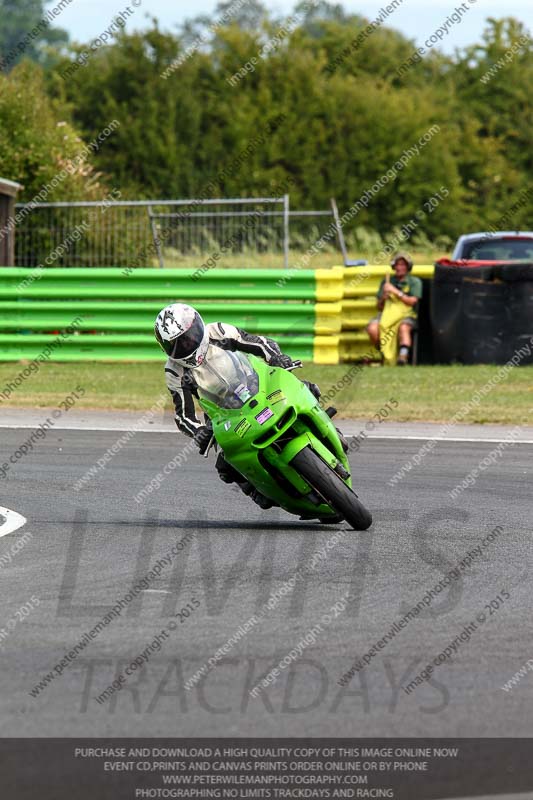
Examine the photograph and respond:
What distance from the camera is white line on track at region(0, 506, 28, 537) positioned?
8.18 meters

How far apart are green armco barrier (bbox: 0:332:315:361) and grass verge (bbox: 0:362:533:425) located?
13 centimetres

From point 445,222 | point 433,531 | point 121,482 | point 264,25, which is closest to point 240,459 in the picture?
point 433,531

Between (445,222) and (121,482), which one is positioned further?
(445,222)

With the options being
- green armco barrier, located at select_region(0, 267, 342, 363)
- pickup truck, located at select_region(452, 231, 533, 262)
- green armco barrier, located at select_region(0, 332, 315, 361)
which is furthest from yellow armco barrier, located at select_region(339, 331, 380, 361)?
pickup truck, located at select_region(452, 231, 533, 262)

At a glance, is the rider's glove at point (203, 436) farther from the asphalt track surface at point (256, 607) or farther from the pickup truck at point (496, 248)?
the pickup truck at point (496, 248)

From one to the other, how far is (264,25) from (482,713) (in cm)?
4896

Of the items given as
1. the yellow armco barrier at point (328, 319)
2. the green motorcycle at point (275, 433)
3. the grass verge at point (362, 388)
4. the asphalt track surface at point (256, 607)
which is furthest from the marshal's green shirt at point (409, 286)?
the green motorcycle at point (275, 433)

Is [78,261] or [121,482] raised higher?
[121,482]

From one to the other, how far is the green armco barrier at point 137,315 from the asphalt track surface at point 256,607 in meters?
7.44

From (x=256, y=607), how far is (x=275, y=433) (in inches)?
67.5

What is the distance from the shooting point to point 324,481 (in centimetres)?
779

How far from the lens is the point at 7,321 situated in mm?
18125

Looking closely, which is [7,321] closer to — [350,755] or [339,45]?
[350,755]

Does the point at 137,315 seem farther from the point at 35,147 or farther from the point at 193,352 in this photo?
the point at 193,352
